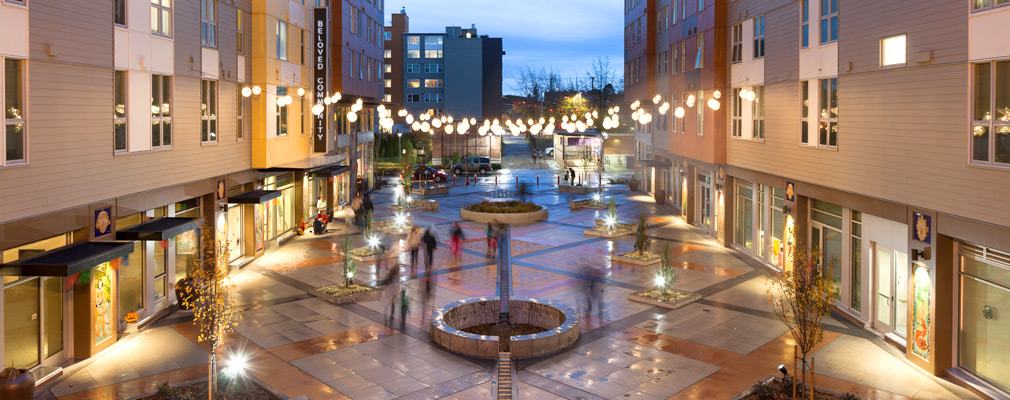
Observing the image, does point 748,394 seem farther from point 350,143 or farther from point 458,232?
point 350,143

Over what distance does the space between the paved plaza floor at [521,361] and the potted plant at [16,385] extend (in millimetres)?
1750

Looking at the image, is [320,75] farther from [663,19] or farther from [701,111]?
[663,19]

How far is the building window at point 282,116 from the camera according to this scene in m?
30.4

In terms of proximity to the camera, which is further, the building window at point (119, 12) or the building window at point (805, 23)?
the building window at point (805, 23)

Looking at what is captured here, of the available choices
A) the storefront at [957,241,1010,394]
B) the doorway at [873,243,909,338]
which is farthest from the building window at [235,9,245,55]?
the storefront at [957,241,1010,394]

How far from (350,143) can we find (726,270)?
28.6m

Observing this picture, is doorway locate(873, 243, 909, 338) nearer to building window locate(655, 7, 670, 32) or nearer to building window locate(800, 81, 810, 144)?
building window locate(800, 81, 810, 144)

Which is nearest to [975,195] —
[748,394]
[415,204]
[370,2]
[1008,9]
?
[1008,9]

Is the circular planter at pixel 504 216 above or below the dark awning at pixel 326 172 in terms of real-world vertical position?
below

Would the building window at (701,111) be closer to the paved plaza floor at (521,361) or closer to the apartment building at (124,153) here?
the paved plaza floor at (521,361)

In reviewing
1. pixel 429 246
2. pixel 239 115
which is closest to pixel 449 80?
pixel 429 246

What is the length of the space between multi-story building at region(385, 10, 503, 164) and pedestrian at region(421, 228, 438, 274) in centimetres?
5363

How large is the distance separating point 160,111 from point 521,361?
40.9 feet

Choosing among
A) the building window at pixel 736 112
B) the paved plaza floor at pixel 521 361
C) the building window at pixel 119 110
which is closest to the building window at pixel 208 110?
the building window at pixel 119 110
